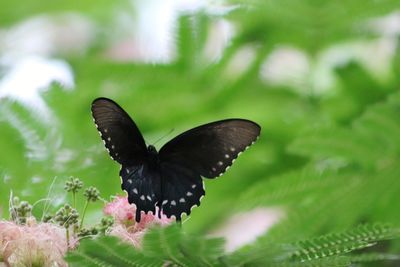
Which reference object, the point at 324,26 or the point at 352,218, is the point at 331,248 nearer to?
the point at 352,218

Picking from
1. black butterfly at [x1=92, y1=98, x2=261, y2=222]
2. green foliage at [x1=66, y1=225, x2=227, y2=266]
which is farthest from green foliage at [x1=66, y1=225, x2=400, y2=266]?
black butterfly at [x1=92, y1=98, x2=261, y2=222]

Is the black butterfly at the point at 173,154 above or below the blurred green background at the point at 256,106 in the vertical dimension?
below

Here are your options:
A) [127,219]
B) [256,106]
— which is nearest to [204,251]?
[127,219]

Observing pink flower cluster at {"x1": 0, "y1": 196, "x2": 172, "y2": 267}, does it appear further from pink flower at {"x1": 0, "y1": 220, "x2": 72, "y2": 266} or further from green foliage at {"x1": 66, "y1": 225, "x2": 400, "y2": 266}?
green foliage at {"x1": 66, "y1": 225, "x2": 400, "y2": 266}

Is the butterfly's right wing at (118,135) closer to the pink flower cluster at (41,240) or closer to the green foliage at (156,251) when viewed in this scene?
the pink flower cluster at (41,240)

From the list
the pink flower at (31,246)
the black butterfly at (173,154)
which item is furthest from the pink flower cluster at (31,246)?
the black butterfly at (173,154)

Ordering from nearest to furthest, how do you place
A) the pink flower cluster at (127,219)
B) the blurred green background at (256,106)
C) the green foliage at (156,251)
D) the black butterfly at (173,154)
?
1. the green foliage at (156,251)
2. the pink flower cluster at (127,219)
3. the black butterfly at (173,154)
4. the blurred green background at (256,106)

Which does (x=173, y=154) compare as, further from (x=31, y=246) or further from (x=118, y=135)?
(x=31, y=246)
